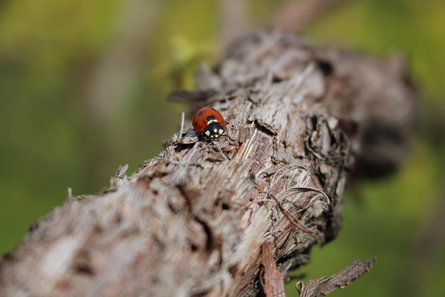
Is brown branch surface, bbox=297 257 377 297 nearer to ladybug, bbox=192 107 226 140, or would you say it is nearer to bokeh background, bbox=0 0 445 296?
ladybug, bbox=192 107 226 140

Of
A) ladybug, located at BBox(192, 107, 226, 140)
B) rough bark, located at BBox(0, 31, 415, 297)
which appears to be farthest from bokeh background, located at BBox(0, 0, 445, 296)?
ladybug, located at BBox(192, 107, 226, 140)

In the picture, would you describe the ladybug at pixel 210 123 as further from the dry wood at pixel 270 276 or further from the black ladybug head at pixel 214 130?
the dry wood at pixel 270 276

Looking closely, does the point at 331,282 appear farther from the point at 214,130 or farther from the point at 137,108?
the point at 137,108

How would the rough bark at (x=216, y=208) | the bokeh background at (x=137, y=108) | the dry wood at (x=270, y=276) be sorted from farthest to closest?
1. the bokeh background at (x=137, y=108)
2. the dry wood at (x=270, y=276)
3. the rough bark at (x=216, y=208)

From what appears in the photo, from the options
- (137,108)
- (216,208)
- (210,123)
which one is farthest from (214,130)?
(137,108)

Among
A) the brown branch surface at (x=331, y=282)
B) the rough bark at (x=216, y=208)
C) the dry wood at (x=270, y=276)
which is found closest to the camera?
the rough bark at (x=216, y=208)

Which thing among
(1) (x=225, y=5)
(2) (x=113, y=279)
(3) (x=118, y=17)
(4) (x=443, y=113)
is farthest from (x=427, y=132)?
(3) (x=118, y=17)

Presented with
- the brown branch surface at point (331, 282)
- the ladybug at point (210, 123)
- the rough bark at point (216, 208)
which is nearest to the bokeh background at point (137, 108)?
the rough bark at point (216, 208)
